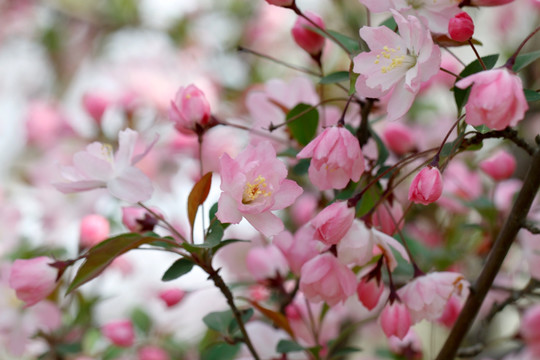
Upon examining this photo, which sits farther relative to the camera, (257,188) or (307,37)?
(307,37)

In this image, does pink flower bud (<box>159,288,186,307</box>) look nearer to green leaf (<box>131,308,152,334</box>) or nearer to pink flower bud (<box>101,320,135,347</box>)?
pink flower bud (<box>101,320,135,347</box>)

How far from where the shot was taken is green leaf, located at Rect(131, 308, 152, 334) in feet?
3.95

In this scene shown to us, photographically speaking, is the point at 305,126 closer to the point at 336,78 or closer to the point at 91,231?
the point at 336,78

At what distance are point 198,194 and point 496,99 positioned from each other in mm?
297

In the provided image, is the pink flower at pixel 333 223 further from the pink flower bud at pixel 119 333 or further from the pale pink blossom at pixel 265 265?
the pink flower bud at pixel 119 333

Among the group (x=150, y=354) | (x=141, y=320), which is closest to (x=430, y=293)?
(x=150, y=354)

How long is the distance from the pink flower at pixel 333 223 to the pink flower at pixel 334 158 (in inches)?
0.9

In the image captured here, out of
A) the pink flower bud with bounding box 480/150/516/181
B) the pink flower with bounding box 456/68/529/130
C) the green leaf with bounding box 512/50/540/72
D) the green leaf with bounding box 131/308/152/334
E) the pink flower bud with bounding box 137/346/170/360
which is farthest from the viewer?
the green leaf with bounding box 131/308/152/334

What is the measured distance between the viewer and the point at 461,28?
20.9 inches

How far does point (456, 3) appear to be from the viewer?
596 millimetres

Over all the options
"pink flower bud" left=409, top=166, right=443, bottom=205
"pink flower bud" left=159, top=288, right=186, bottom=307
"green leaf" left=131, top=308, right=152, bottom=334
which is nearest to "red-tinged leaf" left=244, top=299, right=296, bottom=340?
"pink flower bud" left=159, top=288, right=186, bottom=307

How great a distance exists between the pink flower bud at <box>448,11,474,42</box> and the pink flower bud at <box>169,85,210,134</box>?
270mm

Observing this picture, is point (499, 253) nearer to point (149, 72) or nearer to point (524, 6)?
point (149, 72)

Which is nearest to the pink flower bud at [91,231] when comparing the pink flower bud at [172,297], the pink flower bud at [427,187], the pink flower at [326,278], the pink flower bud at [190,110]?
the pink flower bud at [172,297]
